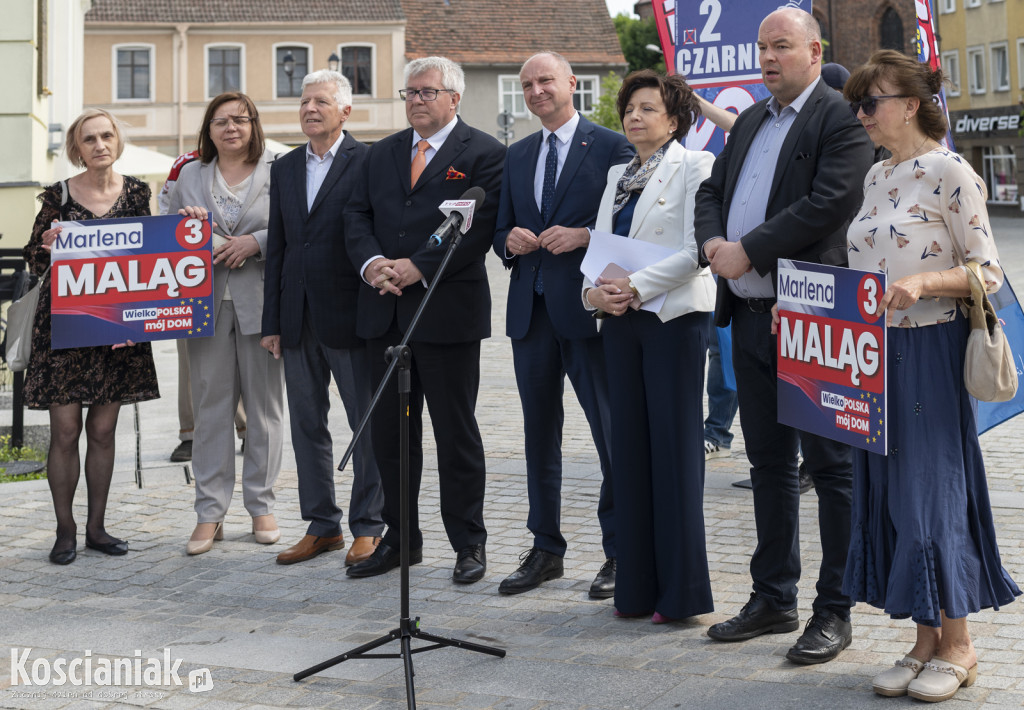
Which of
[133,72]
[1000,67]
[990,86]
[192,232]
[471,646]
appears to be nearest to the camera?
[471,646]

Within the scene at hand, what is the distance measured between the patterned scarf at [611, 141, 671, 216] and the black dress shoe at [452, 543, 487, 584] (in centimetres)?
191

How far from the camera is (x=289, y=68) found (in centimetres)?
4975

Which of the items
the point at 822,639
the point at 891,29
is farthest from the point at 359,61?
the point at 822,639

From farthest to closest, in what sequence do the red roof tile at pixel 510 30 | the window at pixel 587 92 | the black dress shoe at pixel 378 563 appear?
the window at pixel 587 92
the red roof tile at pixel 510 30
the black dress shoe at pixel 378 563

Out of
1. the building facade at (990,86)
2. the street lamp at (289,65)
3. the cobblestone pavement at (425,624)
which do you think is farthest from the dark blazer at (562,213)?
the building facade at (990,86)

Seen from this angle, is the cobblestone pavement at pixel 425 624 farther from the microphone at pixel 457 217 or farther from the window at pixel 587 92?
the window at pixel 587 92

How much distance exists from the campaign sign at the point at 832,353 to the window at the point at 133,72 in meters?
47.4

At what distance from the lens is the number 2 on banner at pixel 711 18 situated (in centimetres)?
900

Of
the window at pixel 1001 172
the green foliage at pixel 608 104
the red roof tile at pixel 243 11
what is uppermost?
the red roof tile at pixel 243 11

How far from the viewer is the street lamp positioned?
48.9m

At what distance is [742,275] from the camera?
5.08 metres

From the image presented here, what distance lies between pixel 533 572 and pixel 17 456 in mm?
5386

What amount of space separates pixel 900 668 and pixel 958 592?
343 millimetres

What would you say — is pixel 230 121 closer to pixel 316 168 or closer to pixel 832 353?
pixel 316 168
